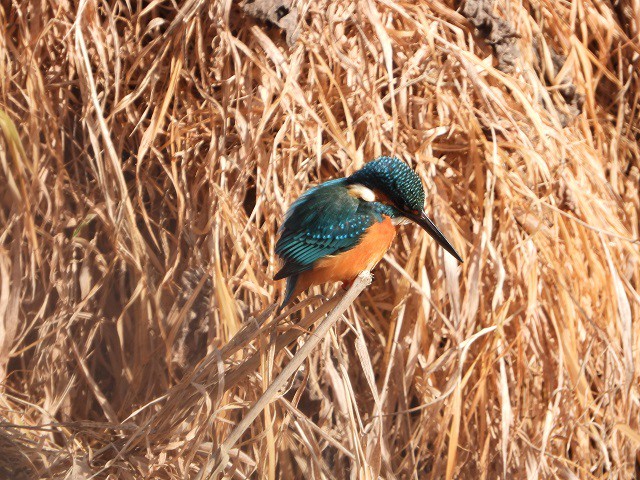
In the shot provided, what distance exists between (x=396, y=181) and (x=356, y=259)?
209mm

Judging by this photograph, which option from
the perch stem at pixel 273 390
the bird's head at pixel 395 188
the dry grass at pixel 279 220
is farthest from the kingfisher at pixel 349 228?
the perch stem at pixel 273 390

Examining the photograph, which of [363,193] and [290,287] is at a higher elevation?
[363,193]

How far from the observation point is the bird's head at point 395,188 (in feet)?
6.62

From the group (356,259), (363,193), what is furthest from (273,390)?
(363,193)

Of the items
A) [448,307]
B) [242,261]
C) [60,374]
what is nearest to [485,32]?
[448,307]

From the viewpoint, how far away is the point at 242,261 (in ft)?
7.89

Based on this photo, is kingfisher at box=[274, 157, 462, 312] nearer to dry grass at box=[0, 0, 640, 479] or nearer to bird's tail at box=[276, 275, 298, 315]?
bird's tail at box=[276, 275, 298, 315]

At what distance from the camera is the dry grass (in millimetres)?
2449

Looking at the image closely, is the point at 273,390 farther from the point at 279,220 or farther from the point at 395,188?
the point at 279,220

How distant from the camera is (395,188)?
204 centimetres

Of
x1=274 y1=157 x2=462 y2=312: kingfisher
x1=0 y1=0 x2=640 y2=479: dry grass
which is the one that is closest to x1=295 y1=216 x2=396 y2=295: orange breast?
x1=274 y1=157 x2=462 y2=312: kingfisher

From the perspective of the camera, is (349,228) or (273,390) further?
(349,228)

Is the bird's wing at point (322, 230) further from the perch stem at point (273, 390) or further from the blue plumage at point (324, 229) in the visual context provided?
the perch stem at point (273, 390)

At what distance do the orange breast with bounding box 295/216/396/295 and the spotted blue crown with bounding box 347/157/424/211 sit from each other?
8 centimetres
